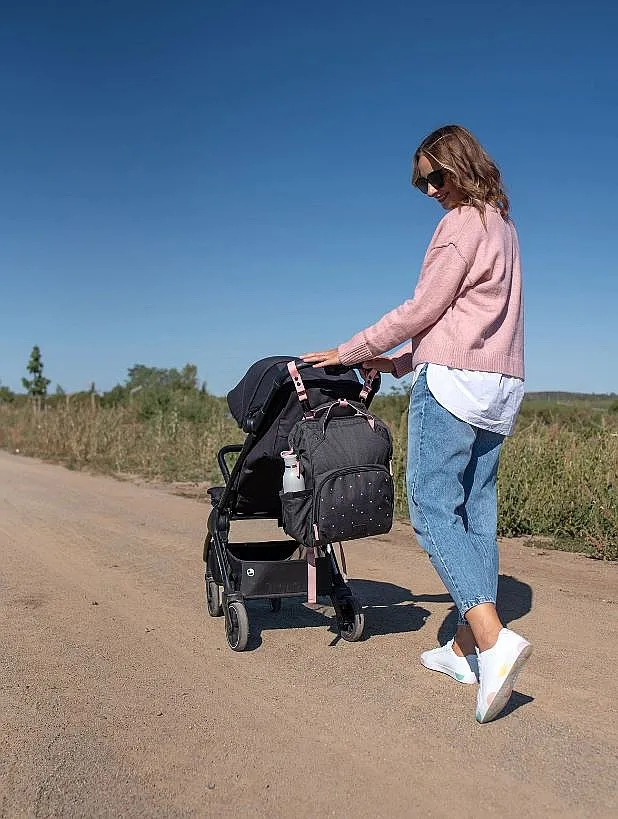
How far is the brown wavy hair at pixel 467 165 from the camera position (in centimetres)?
381

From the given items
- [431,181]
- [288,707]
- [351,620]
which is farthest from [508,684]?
[431,181]

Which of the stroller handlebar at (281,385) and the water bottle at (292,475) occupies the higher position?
the stroller handlebar at (281,385)

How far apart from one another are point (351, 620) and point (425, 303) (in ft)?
6.12

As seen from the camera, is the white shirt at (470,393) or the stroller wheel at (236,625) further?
the stroller wheel at (236,625)

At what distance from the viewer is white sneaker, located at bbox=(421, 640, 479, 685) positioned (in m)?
4.05

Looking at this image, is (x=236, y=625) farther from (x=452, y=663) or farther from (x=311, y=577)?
(x=452, y=663)

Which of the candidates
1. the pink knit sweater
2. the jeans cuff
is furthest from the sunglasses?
the jeans cuff

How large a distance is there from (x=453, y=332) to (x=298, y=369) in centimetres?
94

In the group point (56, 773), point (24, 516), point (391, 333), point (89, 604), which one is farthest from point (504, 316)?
point (24, 516)

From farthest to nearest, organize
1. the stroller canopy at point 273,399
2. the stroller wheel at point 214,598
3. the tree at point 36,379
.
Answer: the tree at point 36,379
the stroller wheel at point 214,598
the stroller canopy at point 273,399

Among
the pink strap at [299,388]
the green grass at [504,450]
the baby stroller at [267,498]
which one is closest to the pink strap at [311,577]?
the baby stroller at [267,498]

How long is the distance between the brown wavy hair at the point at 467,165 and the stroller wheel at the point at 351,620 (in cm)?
212

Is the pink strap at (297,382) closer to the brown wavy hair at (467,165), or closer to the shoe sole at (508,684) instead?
the brown wavy hair at (467,165)

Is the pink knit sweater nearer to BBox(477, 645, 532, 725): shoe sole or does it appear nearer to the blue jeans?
the blue jeans
